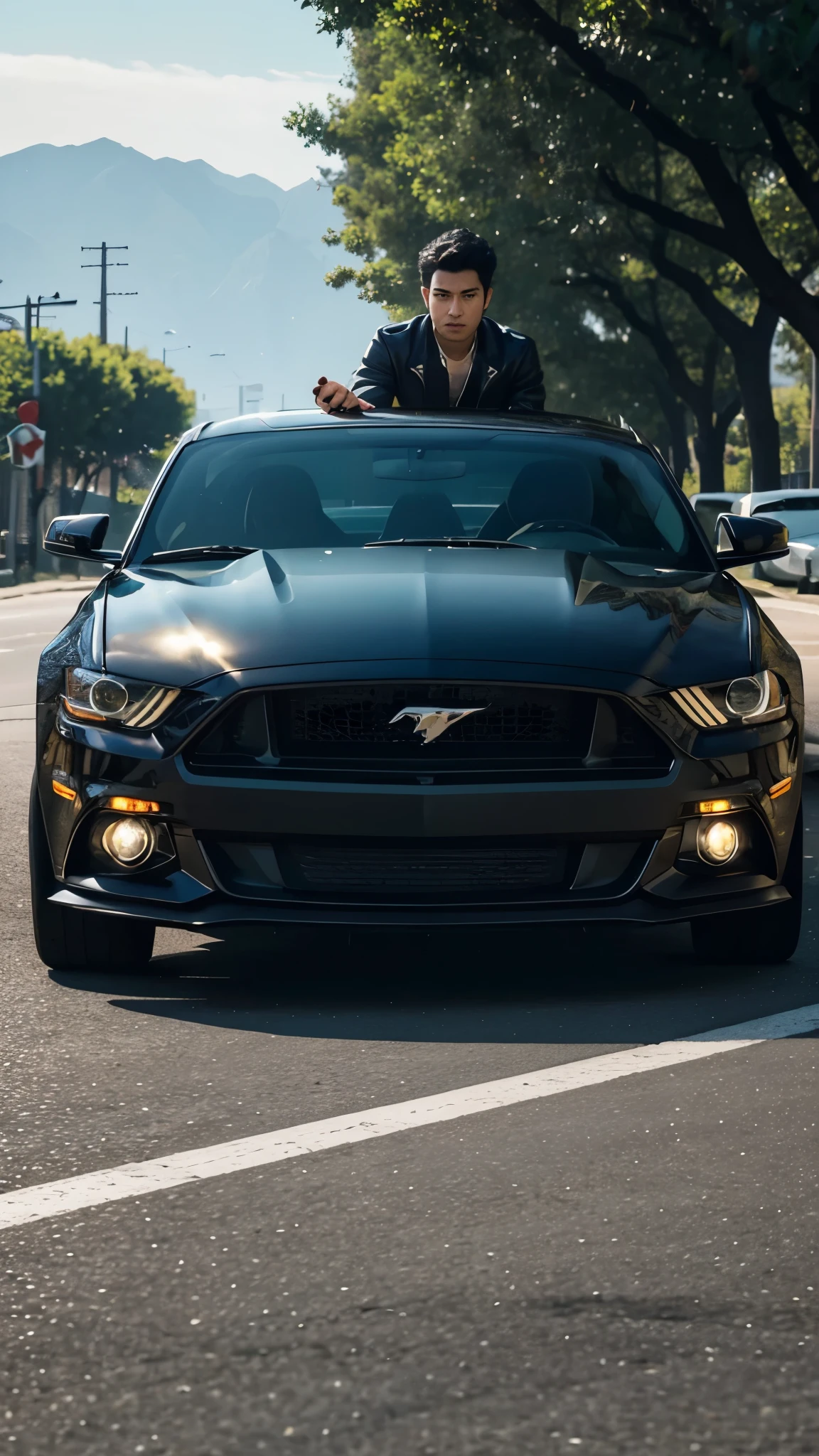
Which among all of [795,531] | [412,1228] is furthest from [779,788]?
[795,531]

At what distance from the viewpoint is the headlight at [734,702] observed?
516 centimetres

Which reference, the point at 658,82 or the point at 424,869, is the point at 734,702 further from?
the point at 658,82

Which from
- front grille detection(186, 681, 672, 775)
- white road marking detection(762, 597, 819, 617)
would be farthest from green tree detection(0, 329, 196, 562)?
front grille detection(186, 681, 672, 775)

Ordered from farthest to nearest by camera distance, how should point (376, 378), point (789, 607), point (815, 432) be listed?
point (815, 432) → point (789, 607) → point (376, 378)

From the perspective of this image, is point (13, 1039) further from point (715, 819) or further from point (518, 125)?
point (518, 125)

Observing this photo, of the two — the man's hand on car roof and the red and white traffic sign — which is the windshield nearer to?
the man's hand on car roof

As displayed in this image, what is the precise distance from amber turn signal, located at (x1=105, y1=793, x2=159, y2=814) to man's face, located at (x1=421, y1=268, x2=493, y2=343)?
3020 mm

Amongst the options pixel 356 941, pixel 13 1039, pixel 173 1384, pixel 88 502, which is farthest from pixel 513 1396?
pixel 88 502

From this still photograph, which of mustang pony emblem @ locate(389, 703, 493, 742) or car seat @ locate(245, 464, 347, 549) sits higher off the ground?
car seat @ locate(245, 464, 347, 549)

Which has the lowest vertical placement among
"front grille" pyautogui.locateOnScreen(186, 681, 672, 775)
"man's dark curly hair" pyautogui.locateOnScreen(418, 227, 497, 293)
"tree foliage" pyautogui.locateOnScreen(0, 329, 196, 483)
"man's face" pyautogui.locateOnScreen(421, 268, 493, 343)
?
"front grille" pyautogui.locateOnScreen(186, 681, 672, 775)

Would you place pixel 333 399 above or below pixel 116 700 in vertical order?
above

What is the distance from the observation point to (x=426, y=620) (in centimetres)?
521

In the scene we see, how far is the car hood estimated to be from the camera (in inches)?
201

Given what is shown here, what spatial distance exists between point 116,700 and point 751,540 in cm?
218
